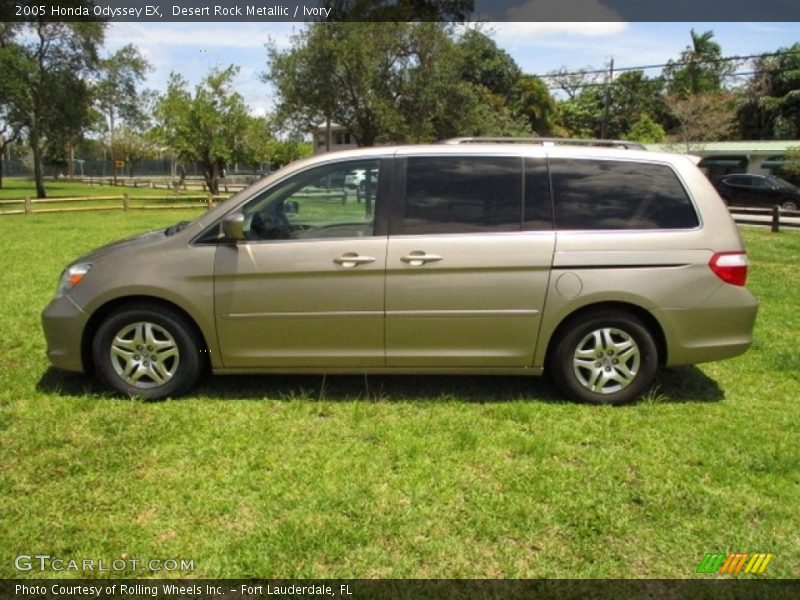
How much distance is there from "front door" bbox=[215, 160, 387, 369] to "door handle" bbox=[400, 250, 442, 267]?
0.55ft

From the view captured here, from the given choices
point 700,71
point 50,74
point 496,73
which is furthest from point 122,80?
point 700,71

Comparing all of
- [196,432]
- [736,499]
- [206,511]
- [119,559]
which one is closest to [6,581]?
[119,559]

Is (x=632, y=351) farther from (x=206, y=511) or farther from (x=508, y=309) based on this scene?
(x=206, y=511)

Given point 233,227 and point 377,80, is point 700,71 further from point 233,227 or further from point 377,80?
point 233,227

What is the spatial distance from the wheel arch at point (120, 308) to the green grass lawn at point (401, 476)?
0.37 metres

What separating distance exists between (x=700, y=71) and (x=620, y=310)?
181 feet

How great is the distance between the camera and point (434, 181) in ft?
14.1

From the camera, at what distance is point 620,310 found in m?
4.34

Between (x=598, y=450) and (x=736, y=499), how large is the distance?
2.51ft

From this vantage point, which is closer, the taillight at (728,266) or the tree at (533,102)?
the taillight at (728,266)

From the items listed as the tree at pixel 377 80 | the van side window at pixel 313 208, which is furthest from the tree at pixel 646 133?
the van side window at pixel 313 208

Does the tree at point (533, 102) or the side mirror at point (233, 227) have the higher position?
the tree at point (533, 102)

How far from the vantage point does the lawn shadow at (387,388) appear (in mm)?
4535

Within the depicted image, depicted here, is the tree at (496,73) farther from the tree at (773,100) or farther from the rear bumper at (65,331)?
the rear bumper at (65,331)
